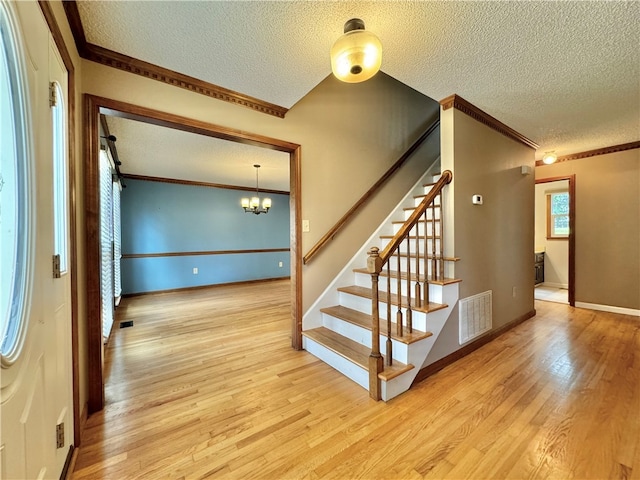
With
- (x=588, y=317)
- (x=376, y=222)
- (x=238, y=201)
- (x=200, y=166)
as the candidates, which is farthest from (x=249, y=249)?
(x=588, y=317)

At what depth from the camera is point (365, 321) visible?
7.94ft

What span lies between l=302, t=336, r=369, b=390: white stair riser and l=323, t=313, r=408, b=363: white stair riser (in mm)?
238

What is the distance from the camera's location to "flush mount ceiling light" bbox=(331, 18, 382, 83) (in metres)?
1.40

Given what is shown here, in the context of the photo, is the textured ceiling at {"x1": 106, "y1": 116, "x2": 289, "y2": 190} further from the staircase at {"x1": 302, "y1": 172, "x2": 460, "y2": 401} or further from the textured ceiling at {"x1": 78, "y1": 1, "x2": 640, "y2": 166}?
the staircase at {"x1": 302, "y1": 172, "x2": 460, "y2": 401}

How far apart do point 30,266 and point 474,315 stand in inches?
121

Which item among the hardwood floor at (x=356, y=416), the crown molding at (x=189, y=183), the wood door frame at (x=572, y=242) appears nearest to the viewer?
the hardwood floor at (x=356, y=416)

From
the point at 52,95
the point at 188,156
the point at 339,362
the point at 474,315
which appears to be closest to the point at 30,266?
the point at 52,95

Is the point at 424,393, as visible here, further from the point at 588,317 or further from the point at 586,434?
the point at 588,317

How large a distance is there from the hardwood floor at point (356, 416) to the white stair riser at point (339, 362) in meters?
0.06

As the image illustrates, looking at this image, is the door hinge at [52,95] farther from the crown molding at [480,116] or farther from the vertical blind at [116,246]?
the vertical blind at [116,246]

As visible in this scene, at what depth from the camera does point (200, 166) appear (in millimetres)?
4609

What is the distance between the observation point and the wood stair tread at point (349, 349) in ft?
6.16

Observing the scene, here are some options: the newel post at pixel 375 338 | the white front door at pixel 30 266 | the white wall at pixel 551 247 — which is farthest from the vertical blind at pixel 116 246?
the white wall at pixel 551 247

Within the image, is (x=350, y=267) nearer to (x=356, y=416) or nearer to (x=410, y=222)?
(x=410, y=222)
